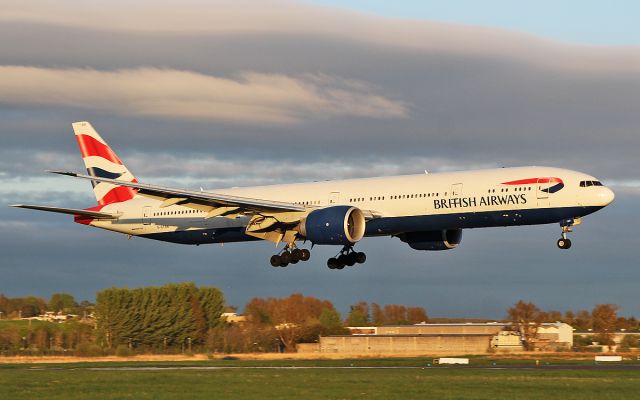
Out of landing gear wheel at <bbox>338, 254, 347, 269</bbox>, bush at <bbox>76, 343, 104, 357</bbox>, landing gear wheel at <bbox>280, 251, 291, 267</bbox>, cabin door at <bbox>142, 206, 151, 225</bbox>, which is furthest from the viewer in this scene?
bush at <bbox>76, 343, 104, 357</bbox>

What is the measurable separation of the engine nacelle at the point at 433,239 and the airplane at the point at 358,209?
0.21ft

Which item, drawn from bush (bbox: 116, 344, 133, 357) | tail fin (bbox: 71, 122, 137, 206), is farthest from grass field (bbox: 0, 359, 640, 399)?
bush (bbox: 116, 344, 133, 357)

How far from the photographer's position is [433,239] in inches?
2682

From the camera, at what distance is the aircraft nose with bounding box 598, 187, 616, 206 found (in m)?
57.9

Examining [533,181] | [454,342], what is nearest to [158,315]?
[454,342]

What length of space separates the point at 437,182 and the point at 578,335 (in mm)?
66376

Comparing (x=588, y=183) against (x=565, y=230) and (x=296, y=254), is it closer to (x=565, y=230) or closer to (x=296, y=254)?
(x=565, y=230)

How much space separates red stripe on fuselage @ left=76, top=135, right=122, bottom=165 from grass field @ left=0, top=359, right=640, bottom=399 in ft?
67.0

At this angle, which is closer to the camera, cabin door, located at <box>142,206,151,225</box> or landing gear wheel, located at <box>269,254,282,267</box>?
landing gear wheel, located at <box>269,254,282,267</box>

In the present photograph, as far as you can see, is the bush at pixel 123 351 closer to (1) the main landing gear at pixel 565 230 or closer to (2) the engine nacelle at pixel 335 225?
(2) the engine nacelle at pixel 335 225

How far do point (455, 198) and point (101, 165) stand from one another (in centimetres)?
2923

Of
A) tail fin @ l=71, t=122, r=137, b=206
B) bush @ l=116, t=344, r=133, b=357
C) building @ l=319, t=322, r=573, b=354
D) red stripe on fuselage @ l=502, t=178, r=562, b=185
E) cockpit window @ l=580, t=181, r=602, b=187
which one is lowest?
bush @ l=116, t=344, r=133, b=357

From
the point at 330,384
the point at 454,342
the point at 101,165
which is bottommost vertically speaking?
the point at 330,384

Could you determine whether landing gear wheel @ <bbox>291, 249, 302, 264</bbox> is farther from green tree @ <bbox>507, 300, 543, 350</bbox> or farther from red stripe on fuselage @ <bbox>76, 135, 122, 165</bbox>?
green tree @ <bbox>507, 300, 543, 350</bbox>
